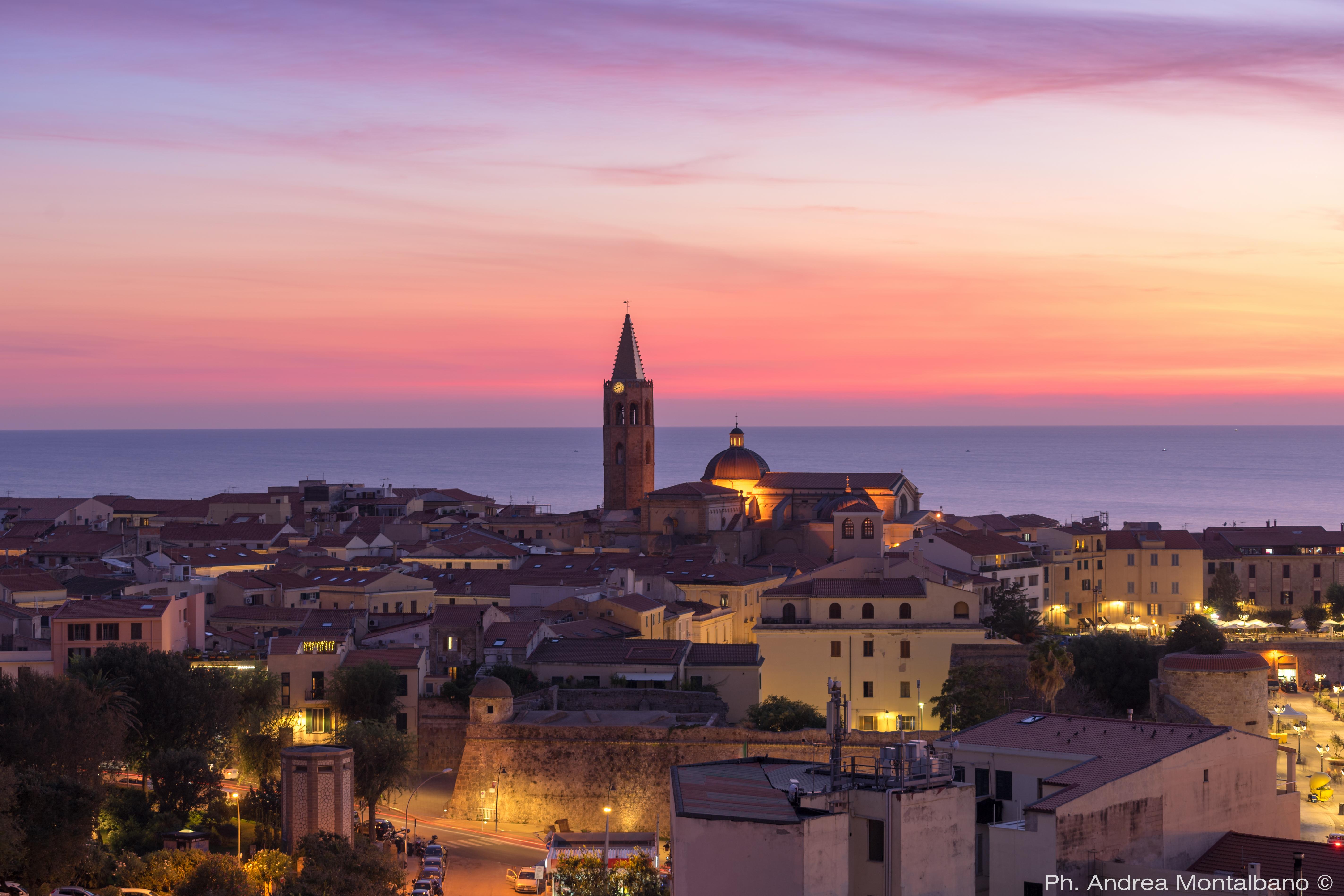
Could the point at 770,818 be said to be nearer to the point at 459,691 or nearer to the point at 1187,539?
the point at 459,691

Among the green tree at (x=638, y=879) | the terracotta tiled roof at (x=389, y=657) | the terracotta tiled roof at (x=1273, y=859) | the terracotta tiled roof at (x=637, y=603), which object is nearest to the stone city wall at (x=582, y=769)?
the terracotta tiled roof at (x=389, y=657)

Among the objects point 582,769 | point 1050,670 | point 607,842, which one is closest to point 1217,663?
point 1050,670

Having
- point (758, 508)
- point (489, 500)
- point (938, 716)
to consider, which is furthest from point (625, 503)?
point (938, 716)

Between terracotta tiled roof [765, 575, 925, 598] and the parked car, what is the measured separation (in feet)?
53.3

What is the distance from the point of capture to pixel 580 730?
36.7 m

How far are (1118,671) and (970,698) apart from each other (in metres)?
4.08

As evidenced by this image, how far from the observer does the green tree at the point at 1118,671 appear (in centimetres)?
3959

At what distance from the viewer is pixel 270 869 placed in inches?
1089

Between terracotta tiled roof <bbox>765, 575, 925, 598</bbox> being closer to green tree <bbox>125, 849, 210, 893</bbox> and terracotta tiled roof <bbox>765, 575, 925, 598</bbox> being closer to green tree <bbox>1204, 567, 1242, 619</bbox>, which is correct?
green tree <bbox>125, 849, 210, 893</bbox>

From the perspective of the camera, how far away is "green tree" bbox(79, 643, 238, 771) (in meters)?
35.4

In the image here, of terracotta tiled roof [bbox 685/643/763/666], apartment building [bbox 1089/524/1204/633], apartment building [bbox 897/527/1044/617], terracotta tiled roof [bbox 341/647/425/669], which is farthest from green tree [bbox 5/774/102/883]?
apartment building [bbox 1089/524/1204/633]

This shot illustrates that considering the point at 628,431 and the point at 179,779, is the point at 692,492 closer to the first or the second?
the point at 628,431

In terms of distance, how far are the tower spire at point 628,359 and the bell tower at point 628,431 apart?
3 centimetres

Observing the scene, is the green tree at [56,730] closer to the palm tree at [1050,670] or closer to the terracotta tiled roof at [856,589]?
the palm tree at [1050,670]
